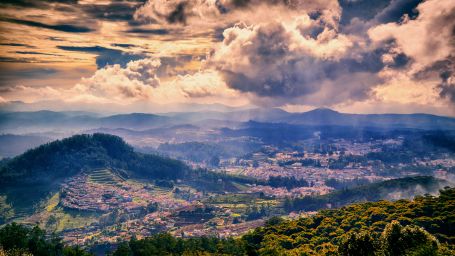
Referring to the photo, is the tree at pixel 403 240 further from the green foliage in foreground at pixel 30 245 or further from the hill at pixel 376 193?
the hill at pixel 376 193

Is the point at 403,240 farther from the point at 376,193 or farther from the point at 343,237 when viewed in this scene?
the point at 376,193

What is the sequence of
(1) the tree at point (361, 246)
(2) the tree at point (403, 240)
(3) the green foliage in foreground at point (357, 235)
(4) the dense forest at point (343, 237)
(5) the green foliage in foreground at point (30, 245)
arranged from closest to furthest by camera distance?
(2) the tree at point (403, 240) < (1) the tree at point (361, 246) < (3) the green foliage in foreground at point (357, 235) < (4) the dense forest at point (343, 237) < (5) the green foliage in foreground at point (30, 245)

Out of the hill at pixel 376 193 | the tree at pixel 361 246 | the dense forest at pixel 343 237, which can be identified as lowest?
the hill at pixel 376 193

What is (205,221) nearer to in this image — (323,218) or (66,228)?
(66,228)

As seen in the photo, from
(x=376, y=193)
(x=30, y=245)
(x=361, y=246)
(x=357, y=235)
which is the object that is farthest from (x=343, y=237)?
(x=376, y=193)

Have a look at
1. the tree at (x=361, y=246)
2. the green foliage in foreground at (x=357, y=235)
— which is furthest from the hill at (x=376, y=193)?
the tree at (x=361, y=246)

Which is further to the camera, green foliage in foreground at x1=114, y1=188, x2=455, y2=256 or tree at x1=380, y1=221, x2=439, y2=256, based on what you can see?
green foliage in foreground at x1=114, y1=188, x2=455, y2=256

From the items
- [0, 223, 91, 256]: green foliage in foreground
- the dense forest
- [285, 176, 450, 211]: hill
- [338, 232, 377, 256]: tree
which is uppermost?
[338, 232, 377, 256]: tree

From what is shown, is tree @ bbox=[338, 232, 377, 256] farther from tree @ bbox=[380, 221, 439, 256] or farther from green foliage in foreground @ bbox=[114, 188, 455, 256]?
tree @ bbox=[380, 221, 439, 256]

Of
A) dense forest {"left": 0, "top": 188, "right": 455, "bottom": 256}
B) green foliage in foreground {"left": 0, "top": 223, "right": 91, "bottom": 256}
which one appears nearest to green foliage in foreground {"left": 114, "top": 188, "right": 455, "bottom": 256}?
dense forest {"left": 0, "top": 188, "right": 455, "bottom": 256}
